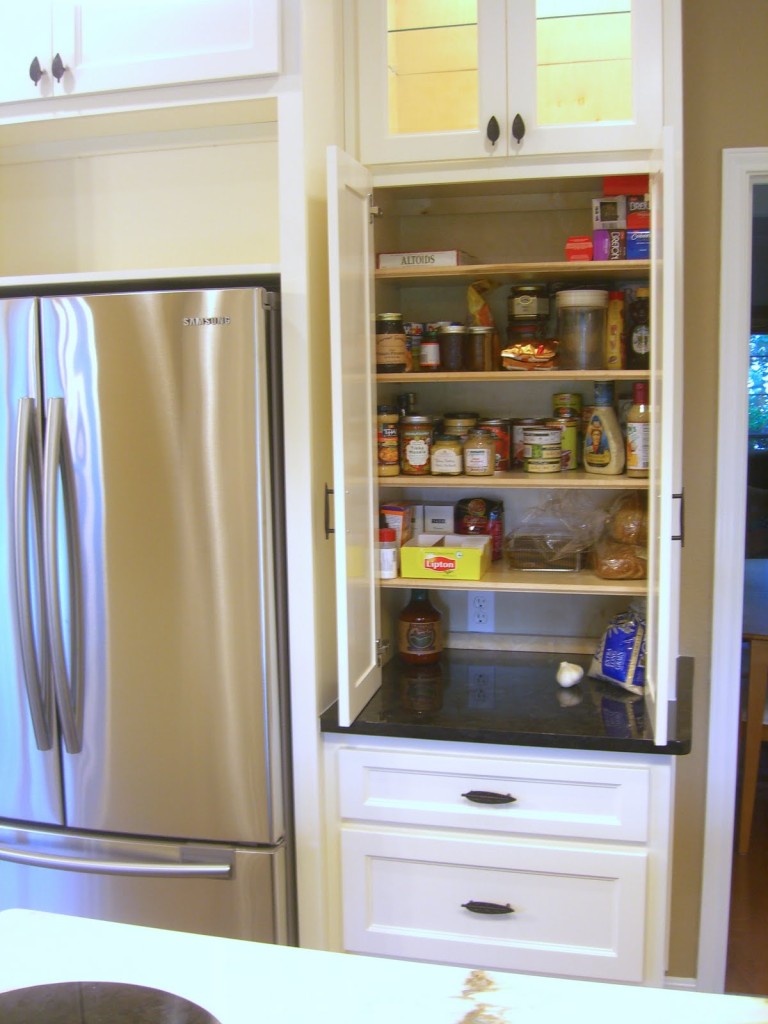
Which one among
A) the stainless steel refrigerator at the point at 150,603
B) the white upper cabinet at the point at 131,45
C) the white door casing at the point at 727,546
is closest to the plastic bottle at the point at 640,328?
the white door casing at the point at 727,546

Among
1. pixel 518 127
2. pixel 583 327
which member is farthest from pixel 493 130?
pixel 583 327

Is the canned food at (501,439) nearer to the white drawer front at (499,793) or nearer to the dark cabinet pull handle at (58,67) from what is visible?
the white drawer front at (499,793)

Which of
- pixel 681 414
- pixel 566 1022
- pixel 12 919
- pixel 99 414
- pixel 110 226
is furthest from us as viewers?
pixel 110 226

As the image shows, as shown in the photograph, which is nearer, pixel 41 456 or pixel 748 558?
pixel 41 456

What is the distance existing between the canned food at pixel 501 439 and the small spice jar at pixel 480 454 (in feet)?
0.30

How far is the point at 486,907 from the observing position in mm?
1897

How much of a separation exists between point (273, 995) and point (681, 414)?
61.6 inches

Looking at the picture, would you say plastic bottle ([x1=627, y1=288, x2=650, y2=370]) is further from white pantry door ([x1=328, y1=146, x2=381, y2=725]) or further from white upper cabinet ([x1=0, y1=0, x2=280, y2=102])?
white upper cabinet ([x1=0, y1=0, x2=280, y2=102])

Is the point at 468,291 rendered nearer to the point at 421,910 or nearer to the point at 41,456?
the point at 41,456

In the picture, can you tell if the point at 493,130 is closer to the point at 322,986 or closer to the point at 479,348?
the point at 479,348

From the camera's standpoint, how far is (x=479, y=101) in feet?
6.42

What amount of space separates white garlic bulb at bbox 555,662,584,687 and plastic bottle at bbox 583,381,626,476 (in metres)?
0.45

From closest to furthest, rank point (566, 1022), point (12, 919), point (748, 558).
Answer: point (566, 1022), point (12, 919), point (748, 558)

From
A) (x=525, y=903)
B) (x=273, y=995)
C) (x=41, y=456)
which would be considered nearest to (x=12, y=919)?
(x=273, y=995)
